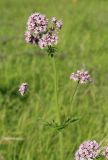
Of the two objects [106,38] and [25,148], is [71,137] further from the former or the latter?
[106,38]

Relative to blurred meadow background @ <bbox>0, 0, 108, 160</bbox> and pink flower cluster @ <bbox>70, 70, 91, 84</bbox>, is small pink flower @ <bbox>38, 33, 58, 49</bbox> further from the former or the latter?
blurred meadow background @ <bbox>0, 0, 108, 160</bbox>

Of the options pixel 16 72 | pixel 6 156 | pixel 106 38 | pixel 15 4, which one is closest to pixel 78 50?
pixel 106 38

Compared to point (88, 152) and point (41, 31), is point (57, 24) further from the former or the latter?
point (88, 152)

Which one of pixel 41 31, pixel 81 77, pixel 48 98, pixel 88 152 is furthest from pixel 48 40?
pixel 48 98

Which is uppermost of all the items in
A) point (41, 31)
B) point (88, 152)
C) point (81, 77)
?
point (41, 31)

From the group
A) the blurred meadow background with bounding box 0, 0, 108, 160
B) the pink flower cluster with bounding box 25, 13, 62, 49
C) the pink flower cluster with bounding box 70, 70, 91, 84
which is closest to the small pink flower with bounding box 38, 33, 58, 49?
the pink flower cluster with bounding box 25, 13, 62, 49
